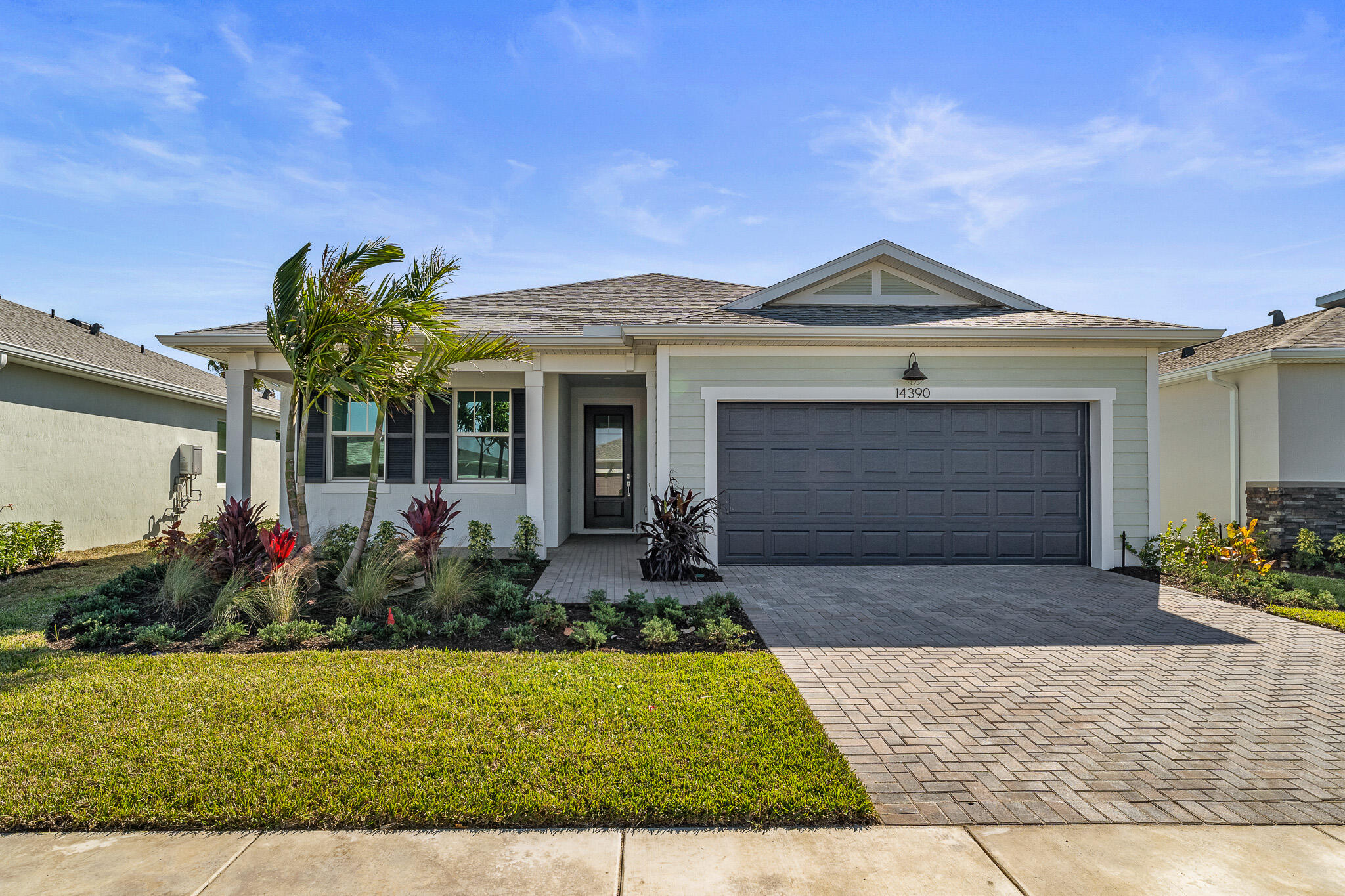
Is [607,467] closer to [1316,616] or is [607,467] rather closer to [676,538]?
[676,538]

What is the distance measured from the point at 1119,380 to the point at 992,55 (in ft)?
14.6

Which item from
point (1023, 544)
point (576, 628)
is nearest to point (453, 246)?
point (576, 628)

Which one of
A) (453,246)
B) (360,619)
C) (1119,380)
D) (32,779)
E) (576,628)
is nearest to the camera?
(32,779)

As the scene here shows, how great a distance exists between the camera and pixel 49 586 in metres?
7.80

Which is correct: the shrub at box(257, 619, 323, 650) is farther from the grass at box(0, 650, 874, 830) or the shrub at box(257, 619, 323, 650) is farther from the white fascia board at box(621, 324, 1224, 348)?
the white fascia board at box(621, 324, 1224, 348)

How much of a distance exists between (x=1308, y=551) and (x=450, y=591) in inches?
464

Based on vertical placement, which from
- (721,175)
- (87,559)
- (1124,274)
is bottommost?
(87,559)

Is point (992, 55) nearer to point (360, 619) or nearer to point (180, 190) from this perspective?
point (360, 619)

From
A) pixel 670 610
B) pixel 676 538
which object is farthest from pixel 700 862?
pixel 676 538

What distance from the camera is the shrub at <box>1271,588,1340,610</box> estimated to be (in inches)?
264

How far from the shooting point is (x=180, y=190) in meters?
10.5

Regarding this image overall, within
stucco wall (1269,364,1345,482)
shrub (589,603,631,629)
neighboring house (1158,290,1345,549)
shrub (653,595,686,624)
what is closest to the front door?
shrub (653,595,686,624)

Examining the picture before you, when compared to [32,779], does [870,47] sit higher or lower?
higher

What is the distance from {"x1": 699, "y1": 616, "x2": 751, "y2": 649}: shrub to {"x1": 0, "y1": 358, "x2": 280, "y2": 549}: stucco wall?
1054 centimetres
